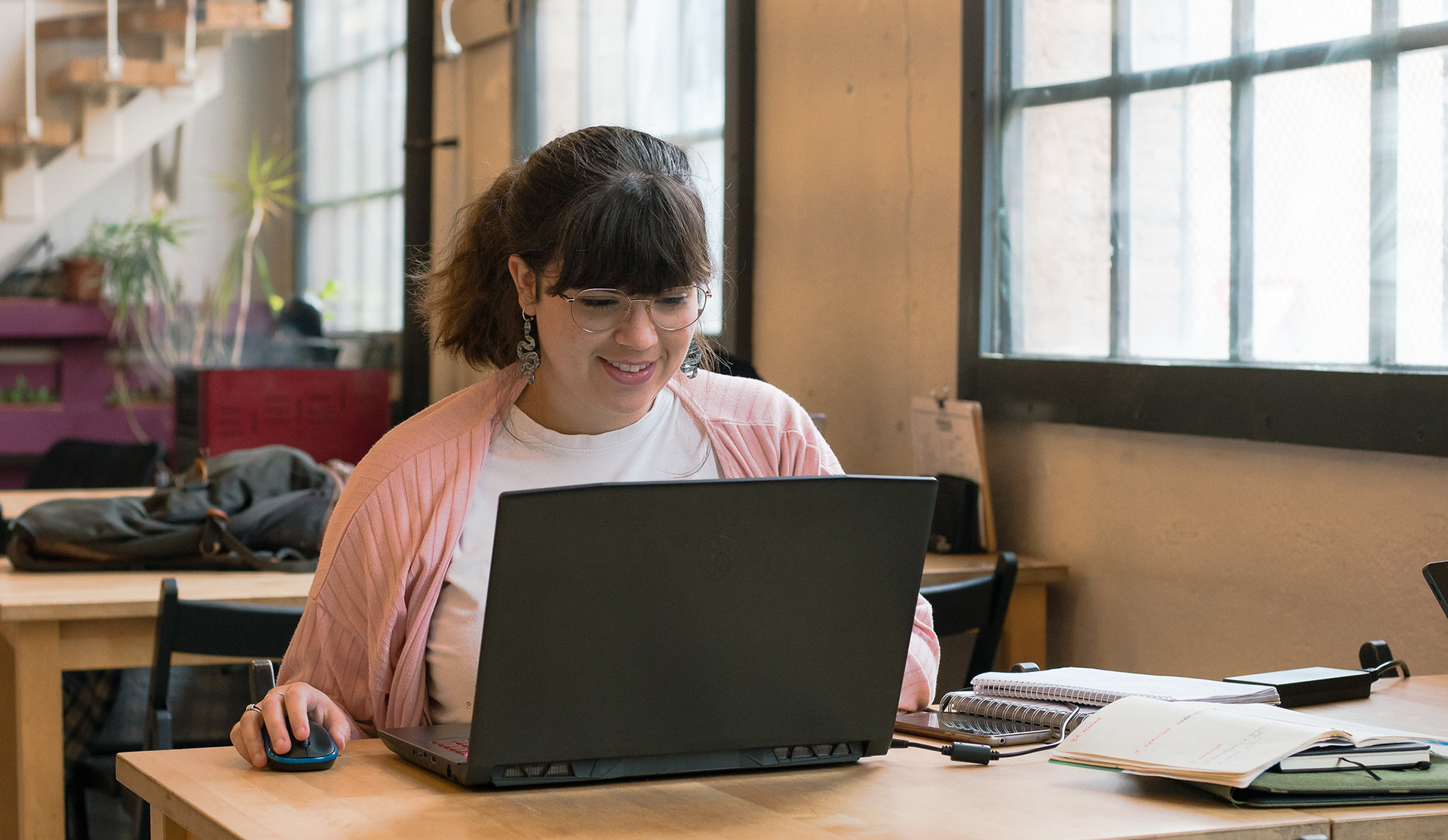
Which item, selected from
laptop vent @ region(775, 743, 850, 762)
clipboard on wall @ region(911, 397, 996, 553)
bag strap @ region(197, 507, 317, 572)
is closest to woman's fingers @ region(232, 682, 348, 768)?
laptop vent @ region(775, 743, 850, 762)

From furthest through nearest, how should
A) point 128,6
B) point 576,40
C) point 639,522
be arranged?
point 128,6 < point 576,40 < point 639,522

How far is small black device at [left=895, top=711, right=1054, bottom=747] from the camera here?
58.2 inches

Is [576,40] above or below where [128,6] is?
below

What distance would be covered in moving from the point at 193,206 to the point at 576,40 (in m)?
4.38

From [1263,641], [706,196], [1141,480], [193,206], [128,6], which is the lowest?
[1263,641]

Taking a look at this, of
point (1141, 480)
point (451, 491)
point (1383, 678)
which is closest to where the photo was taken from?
point (451, 491)

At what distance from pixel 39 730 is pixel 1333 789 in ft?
6.38

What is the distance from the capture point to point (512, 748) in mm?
1222

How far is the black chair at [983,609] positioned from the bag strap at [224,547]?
3.74 ft

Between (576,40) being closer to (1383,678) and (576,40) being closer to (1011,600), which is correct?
(1011,600)

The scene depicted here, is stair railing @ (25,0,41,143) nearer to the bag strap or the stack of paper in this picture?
the bag strap

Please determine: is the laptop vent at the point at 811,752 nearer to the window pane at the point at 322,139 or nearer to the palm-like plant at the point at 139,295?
the palm-like plant at the point at 139,295

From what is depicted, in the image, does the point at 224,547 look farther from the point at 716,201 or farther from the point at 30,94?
the point at 30,94

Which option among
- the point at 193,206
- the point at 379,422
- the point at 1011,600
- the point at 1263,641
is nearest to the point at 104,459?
the point at 379,422
